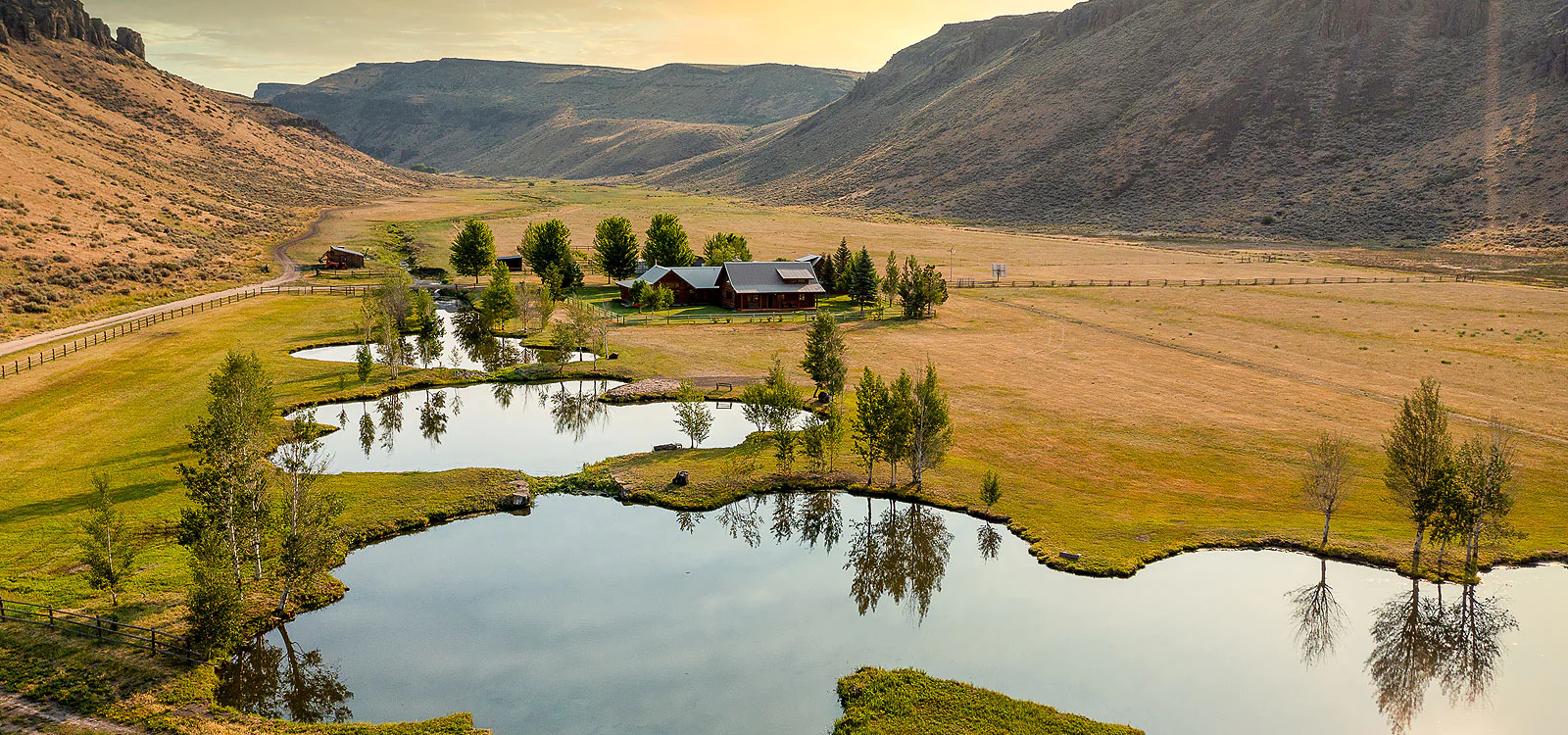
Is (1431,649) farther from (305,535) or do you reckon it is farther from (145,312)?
(145,312)

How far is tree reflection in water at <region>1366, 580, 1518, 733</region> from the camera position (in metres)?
25.6

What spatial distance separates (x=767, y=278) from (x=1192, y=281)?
48.6m

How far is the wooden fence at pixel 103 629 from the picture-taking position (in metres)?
25.3

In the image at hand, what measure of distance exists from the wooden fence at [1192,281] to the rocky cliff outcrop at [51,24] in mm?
163568

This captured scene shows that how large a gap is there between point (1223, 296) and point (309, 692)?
8604cm

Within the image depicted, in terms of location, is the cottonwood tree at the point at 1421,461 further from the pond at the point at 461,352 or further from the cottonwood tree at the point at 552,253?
the cottonwood tree at the point at 552,253

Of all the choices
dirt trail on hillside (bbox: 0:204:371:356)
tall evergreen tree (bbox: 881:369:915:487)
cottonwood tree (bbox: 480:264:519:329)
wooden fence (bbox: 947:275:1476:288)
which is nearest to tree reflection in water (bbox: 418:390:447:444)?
cottonwood tree (bbox: 480:264:519:329)

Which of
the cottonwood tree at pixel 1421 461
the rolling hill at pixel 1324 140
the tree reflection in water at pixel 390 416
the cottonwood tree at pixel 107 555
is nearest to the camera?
the cottonwood tree at pixel 107 555

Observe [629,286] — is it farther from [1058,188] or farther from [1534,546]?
[1058,188]

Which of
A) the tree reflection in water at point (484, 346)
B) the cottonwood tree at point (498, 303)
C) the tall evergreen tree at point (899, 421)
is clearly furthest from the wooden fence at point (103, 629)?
the cottonwood tree at point (498, 303)

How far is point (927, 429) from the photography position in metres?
39.1

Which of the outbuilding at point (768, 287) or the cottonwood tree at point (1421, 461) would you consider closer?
the cottonwood tree at point (1421, 461)

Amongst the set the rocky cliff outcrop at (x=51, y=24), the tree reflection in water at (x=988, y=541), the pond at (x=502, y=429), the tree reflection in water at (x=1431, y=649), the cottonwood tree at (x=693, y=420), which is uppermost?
the rocky cliff outcrop at (x=51, y=24)

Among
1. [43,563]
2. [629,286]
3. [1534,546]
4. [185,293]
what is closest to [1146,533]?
[1534,546]
